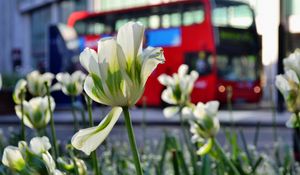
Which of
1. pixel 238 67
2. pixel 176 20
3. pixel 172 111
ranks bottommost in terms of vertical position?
pixel 238 67

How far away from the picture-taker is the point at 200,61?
14.3 metres

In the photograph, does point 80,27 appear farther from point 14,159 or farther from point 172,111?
point 14,159

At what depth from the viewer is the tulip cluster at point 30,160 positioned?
0.84 metres

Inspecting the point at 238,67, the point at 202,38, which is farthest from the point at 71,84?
the point at 238,67

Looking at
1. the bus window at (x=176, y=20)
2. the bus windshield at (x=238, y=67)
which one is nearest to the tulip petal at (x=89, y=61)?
the bus window at (x=176, y=20)

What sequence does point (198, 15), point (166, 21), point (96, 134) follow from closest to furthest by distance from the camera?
point (96, 134), point (198, 15), point (166, 21)

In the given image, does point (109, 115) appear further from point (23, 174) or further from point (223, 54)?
point (223, 54)

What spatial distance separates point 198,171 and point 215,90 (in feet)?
42.4

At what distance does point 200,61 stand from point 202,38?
0.62 m

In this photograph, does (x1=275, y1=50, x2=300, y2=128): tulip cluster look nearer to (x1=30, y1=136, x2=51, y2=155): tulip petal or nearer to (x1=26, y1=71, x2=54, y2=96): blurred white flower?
(x1=30, y1=136, x2=51, y2=155): tulip petal

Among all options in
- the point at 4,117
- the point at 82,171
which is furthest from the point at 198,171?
the point at 4,117

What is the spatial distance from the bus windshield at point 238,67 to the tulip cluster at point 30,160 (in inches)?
543

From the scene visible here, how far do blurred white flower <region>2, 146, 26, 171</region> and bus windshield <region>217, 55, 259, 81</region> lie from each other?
45.3 ft

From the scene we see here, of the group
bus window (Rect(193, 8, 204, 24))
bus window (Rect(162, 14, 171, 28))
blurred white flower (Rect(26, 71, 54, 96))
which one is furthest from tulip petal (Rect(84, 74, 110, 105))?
bus window (Rect(162, 14, 171, 28))
